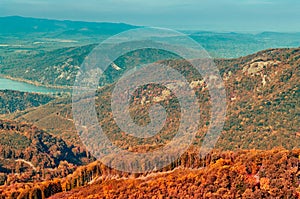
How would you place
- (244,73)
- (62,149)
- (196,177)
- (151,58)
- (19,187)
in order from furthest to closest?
(151,58) → (244,73) → (62,149) → (19,187) → (196,177)

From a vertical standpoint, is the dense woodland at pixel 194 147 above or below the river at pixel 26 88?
above

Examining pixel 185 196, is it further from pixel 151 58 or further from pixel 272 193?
pixel 151 58

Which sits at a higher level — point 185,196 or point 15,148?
point 185,196

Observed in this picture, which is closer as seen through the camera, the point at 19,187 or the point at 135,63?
the point at 19,187

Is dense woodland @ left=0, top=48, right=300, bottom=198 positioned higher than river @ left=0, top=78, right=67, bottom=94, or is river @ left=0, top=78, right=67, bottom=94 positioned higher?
dense woodland @ left=0, top=48, right=300, bottom=198

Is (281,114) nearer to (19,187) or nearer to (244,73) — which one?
(244,73)

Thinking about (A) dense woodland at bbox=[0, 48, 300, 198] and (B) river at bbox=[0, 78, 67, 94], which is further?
(B) river at bbox=[0, 78, 67, 94]

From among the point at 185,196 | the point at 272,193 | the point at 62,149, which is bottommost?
the point at 62,149

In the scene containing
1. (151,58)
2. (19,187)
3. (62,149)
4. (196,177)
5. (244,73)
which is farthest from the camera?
(151,58)

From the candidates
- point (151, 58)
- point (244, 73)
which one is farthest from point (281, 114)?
point (151, 58)

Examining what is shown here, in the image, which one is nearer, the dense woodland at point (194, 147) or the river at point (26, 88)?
the dense woodland at point (194, 147)

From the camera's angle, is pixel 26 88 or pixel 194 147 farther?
pixel 26 88
